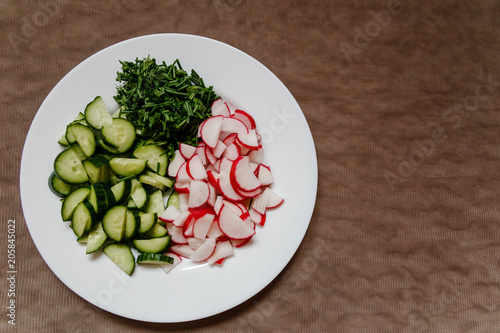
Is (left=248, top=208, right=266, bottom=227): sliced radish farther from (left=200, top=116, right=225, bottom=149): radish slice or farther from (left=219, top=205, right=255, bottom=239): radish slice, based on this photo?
(left=200, top=116, right=225, bottom=149): radish slice

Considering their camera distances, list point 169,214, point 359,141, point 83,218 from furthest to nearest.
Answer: point 359,141
point 169,214
point 83,218

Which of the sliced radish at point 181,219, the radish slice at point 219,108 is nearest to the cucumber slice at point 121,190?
the sliced radish at point 181,219

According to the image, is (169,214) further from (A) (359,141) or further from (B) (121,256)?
(A) (359,141)

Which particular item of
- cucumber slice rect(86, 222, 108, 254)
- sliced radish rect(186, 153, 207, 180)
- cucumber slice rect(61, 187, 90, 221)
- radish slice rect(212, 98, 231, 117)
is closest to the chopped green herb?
radish slice rect(212, 98, 231, 117)

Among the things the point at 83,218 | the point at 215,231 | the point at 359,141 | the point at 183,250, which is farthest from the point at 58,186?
the point at 359,141

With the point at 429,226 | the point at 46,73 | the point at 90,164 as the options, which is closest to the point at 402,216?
the point at 429,226

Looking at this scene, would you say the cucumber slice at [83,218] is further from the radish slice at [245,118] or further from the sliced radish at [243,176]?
the radish slice at [245,118]
